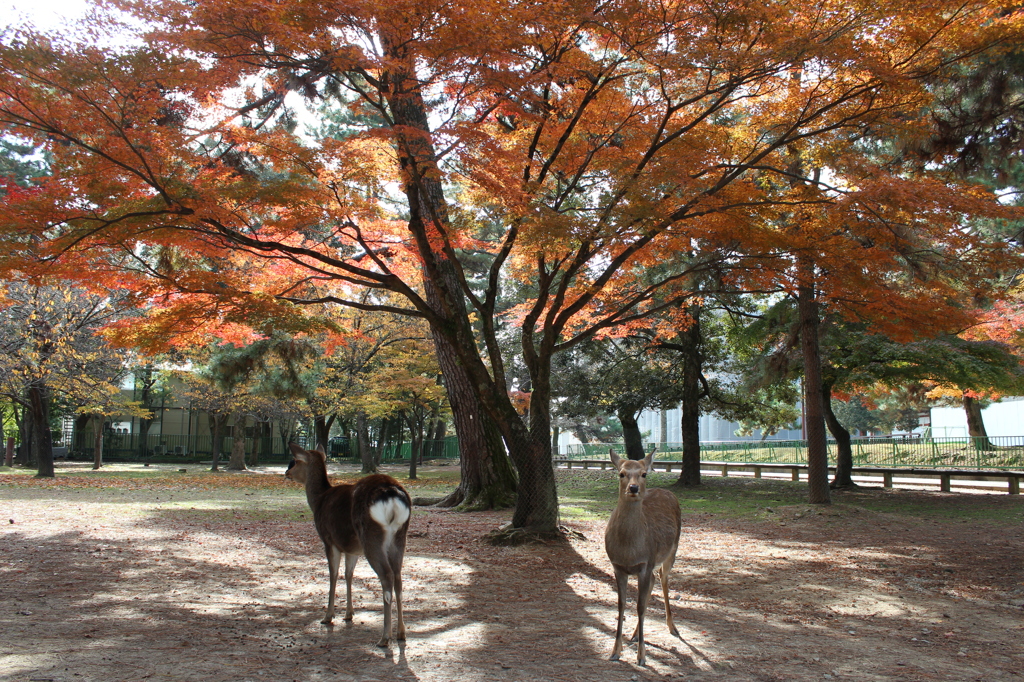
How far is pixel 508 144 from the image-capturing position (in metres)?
10.2

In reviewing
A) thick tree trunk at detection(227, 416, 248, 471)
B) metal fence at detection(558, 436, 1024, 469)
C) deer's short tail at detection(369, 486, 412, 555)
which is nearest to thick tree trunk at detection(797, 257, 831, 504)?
deer's short tail at detection(369, 486, 412, 555)

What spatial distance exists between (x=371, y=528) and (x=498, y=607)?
1.84 m

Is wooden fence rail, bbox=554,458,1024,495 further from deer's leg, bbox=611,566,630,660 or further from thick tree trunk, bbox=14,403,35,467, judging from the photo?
thick tree trunk, bbox=14,403,35,467

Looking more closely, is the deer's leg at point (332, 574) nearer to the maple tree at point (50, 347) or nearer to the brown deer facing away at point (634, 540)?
the brown deer facing away at point (634, 540)

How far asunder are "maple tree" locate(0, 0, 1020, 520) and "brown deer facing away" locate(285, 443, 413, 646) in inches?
159

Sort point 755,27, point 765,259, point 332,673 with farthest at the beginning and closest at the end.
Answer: point 765,259
point 755,27
point 332,673

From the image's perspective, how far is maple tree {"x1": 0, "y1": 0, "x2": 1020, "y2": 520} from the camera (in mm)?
7711

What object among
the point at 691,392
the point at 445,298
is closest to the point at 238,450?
the point at 691,392

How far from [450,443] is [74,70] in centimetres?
4267

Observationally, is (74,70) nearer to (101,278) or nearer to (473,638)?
(101,278)

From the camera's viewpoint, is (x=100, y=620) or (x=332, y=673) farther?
(x=100, y=620)

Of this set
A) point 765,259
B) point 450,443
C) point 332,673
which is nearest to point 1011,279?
point 765,259

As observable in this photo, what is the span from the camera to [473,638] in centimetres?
540

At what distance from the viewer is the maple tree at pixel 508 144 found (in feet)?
25.3
